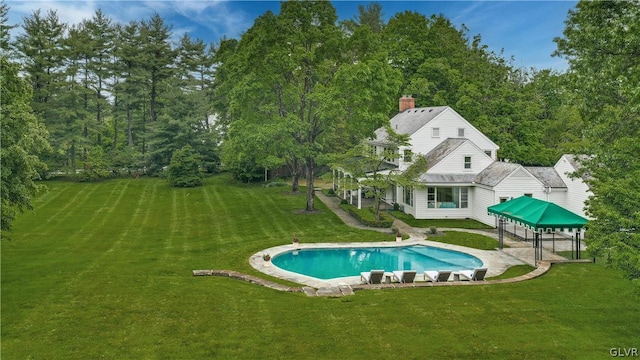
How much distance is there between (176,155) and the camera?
4375 cm

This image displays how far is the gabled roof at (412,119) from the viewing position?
35531mm

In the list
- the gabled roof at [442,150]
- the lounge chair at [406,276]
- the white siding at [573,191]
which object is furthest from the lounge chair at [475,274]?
the gabled roof at [442,150]

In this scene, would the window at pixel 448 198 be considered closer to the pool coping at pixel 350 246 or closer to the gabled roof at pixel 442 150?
the gabled roof at pixel 442 150

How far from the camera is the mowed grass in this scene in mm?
10461

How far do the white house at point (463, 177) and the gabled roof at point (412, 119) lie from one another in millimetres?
33

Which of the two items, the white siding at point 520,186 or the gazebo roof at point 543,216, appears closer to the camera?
the gazebo roof at point 543,216

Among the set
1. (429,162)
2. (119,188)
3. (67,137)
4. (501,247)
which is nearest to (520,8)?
(429,162)

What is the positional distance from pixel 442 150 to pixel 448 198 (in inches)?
147

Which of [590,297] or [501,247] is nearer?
[590,297]

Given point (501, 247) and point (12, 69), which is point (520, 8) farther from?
point (12, 69)

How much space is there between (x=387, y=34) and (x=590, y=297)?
41.2 meters

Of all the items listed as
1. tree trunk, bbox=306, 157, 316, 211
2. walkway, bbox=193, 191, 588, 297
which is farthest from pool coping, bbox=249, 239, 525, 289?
tree trunk, bbox=306, 157, 316, 211

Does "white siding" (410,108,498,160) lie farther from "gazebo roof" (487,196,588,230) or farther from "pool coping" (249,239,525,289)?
"gazebo roof" (487,196,588,230)

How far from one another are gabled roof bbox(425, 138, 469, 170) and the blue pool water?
10326mm
